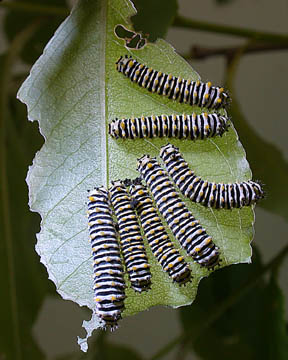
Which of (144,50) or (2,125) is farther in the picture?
(2,125)

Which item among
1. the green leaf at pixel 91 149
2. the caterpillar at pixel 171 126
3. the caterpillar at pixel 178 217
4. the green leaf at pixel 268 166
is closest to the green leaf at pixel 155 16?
the green leaf at pixel 91 149

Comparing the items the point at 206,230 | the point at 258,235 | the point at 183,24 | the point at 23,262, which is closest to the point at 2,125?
the point at 23,262

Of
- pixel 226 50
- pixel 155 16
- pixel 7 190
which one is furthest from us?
pixel 226 50

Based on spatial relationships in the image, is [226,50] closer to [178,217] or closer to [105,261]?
[178,217]

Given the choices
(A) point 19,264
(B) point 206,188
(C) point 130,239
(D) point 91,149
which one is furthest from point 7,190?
(B) point 206,188

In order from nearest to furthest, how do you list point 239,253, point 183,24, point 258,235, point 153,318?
point 239,253, point 183,24, point 258,235, point 153,318

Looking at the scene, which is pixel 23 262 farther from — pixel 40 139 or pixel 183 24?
pixel 183 24

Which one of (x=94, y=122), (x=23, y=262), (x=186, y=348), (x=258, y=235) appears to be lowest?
(x=258, y=235)

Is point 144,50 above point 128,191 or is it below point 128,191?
above
